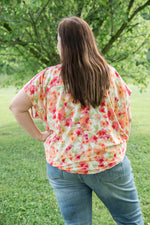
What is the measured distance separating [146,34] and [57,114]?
7.03 metres

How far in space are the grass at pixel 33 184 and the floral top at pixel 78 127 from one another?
2356 millimetres

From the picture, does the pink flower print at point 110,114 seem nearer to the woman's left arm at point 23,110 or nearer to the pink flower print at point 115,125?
the pink flower print at point 115,125

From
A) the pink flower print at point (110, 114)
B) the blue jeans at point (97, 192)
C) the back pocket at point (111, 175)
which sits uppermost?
the pink flower print at point (110, 114)

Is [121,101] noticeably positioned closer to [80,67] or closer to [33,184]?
[80,67]

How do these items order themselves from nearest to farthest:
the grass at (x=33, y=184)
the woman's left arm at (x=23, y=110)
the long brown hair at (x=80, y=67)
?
the long brown hair at (x=80, y=67) → the woman's left arm at (x=23, y=110) → the grass at (x=33, y=184)

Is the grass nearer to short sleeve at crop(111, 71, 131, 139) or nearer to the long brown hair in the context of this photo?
short sleeve at crop(111, 71, 131, 139)

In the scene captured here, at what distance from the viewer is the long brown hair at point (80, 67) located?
1.40m

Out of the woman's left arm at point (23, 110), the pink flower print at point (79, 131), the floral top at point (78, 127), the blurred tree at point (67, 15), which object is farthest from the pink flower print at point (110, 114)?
the blurred tree at point (67, 15)

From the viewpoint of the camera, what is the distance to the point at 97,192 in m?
1.51

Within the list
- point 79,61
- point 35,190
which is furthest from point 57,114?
point 35,190

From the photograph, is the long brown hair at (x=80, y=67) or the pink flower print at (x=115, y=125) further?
the pink flower print at (x=115, y=125)

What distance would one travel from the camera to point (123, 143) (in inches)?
61.6

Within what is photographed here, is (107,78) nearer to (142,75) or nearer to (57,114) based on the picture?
(57,114)

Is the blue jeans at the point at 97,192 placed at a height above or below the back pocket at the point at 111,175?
below
